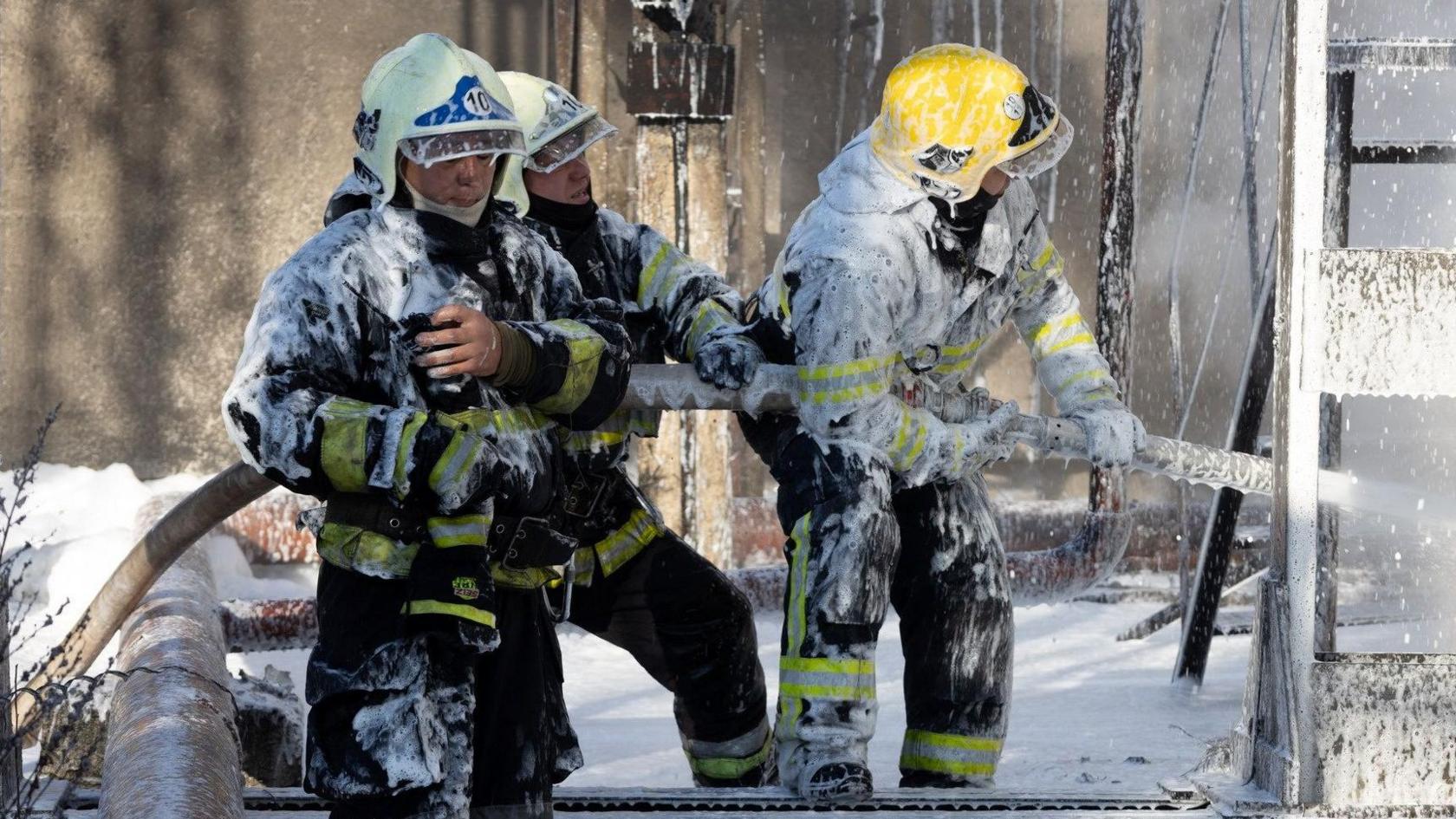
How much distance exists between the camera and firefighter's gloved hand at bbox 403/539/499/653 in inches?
112

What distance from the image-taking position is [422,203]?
2.99m

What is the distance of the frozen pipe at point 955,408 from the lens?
3572mm

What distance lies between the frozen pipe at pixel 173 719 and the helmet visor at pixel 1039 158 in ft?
6.44

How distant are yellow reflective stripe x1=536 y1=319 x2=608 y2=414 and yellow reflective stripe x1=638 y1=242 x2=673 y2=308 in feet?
3.12

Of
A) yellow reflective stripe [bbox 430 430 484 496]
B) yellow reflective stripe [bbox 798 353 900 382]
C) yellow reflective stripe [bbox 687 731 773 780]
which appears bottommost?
yellow reflective stripe [bbox 687 731 773 780]

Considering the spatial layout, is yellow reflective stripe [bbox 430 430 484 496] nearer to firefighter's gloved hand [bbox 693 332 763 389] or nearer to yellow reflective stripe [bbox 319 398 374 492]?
yellow reflective stripe [bbox 319 398 374 492]

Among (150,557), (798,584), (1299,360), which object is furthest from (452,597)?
(150,557)

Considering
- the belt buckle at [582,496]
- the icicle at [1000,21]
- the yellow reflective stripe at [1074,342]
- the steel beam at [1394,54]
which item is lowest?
the belt buckle at [582,496]

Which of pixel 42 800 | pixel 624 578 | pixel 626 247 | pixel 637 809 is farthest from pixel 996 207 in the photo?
pixel 42 800

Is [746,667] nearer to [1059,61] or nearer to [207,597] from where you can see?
[207,597]

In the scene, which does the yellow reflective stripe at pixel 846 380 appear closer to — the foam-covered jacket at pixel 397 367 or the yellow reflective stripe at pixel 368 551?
the foam-covered jacket at pixel 397 367

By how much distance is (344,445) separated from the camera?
271 cm

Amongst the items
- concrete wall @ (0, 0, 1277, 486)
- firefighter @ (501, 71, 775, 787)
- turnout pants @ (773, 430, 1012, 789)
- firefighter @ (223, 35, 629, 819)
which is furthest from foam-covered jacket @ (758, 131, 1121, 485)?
concrete wall @ (0, 0, 1277, 486)

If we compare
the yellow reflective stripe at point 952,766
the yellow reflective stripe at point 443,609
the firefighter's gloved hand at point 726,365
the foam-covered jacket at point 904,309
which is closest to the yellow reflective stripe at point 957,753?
the yellow reflective stripe at point 952,766
